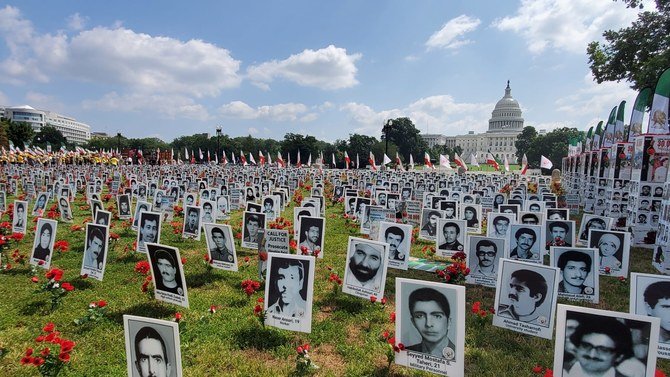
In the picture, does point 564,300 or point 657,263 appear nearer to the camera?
point 564,300

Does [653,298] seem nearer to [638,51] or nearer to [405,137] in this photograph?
[638,51]

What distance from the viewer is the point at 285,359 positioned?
4.95 meters

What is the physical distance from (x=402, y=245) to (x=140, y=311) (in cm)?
474

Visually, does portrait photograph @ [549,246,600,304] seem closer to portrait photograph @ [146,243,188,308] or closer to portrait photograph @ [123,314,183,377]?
portrait photograph @ [123,314,183,377]

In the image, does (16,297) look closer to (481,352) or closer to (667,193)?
(481,352)

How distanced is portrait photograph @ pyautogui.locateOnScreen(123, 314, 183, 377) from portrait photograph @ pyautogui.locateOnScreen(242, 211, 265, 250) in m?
6.05

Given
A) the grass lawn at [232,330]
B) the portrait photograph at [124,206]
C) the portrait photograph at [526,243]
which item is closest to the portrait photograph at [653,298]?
the grass lawn at [232,330]

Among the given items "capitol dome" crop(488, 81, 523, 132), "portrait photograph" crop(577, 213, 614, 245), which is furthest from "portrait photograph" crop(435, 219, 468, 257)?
"capitol dome" crop(488, 81, 523, 132)

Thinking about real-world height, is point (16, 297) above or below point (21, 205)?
below

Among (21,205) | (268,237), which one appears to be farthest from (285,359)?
(21,205)

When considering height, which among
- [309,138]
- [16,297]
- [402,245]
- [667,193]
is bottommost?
[16,297]

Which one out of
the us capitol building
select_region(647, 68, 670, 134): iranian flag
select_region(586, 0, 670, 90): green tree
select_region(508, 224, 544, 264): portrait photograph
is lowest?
select_region(508, 224, 544, 264): portrait photograph

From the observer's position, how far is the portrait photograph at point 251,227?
9.52 m

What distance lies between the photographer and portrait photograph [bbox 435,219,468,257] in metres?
8.79
